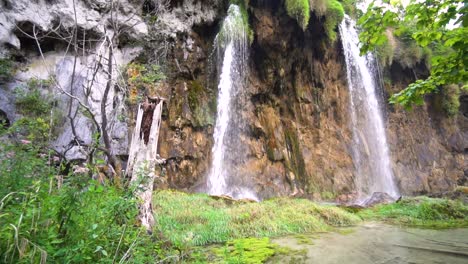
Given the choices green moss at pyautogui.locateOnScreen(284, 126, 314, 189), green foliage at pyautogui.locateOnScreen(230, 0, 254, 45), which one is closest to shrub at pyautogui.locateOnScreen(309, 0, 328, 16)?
green foliage at pyautogui.locateOnScreen(230, 0, 254, 45)

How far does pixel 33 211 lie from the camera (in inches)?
70.1

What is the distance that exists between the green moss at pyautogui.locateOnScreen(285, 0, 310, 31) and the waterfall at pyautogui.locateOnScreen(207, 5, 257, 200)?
206 cm

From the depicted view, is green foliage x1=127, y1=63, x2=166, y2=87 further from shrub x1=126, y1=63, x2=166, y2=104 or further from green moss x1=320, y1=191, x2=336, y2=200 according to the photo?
green moss x1=320, y1=191, x2=336, y2=200

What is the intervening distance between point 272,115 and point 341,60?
5.44 meters

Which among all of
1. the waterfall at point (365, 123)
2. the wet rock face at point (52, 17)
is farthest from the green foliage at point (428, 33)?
the waterfall at point (365, 123)

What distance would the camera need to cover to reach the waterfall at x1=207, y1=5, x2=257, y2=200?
11773mm

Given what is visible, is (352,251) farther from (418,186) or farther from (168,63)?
(418,186)

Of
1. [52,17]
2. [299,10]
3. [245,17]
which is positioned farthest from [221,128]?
[52,17]

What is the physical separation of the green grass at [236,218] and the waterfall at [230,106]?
11.8 ft

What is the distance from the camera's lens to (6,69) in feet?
26.3

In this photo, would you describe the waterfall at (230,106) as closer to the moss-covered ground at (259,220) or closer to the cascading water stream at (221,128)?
the cascading water stream at (221,128)

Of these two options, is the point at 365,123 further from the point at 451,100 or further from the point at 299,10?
the point at 299,10

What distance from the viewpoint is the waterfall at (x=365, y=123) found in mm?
15773

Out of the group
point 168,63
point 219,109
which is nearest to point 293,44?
point 219,109
